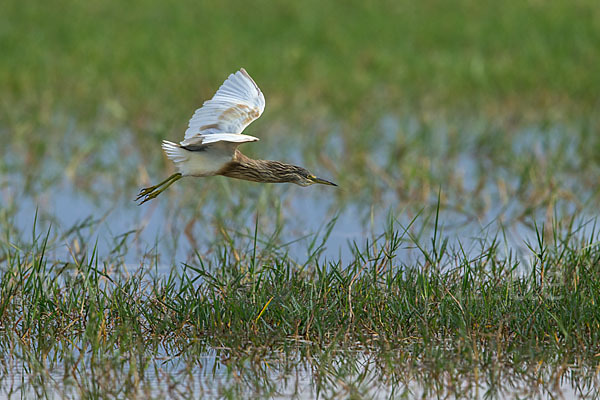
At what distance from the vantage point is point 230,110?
5641 mm

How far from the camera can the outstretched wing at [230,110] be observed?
18.3ft

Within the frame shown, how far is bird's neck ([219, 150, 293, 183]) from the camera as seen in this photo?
5.43 metres

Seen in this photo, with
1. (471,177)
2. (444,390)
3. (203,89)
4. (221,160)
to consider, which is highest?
(203,89)

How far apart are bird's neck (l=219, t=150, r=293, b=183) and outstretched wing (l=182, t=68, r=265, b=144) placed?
6.9 inches

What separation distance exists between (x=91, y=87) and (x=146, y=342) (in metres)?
7.53

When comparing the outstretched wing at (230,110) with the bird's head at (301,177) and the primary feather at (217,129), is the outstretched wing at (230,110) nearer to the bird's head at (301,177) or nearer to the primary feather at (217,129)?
the primary feather at (217,129)

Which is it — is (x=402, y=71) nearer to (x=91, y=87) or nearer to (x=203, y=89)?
(x=203, y=89)

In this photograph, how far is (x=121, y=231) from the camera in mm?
7902

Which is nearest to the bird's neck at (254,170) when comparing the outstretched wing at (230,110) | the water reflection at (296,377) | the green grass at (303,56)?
the outstretched wing at (230,110)

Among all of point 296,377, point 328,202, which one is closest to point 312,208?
point 328,202

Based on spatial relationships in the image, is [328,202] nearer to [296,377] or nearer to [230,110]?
[230,110]

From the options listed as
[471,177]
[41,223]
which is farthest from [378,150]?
[41,223]

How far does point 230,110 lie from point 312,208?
3174 mm

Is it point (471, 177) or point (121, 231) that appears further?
point (471, 177)
